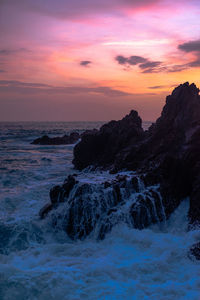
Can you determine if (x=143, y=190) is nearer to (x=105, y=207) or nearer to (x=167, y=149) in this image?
(x=105, y=207)

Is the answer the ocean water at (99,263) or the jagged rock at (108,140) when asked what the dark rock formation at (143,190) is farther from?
the jagged rock at (108,140)

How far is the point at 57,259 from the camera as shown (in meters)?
8.38

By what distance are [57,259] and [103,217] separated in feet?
9.18

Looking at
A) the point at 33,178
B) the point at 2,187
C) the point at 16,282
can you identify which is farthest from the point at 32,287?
the point at 33,178

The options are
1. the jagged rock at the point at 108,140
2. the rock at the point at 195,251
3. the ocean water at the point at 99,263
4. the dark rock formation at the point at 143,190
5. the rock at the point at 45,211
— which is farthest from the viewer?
the jagged rock at the point at 108,140

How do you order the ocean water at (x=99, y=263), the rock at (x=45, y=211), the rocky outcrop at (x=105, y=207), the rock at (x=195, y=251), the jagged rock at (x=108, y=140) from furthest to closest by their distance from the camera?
1. the jagged rock at (x=108, y=140)
2. the rock at (x=45, y=211)
3. the rocky outcrop at (x=105, y=207)
4. the rock at (x=195, y=251)
5. the ocean water at (x=99, y=263)

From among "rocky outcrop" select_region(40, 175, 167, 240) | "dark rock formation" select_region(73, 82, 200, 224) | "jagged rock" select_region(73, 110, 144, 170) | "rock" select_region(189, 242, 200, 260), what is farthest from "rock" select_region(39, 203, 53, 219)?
"jagged rock" select_region(73, 110, 144, 170)

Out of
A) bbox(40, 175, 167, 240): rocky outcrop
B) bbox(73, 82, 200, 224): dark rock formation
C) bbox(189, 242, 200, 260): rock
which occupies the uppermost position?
bbox(73, 82, 200, 224): dark rock formation

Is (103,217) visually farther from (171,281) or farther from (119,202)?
(171,281)

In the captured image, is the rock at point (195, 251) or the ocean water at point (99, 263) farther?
the rock at point (195, 251)

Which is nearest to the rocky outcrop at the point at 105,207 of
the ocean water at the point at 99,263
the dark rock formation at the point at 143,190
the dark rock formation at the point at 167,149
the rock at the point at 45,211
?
the dark rock formation at the point at 143,190

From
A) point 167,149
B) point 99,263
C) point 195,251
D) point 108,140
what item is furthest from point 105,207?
point 108,140

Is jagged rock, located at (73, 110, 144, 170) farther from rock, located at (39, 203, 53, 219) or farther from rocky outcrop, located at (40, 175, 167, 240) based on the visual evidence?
rocky outcrop, located at (40, 175, 167, 240)

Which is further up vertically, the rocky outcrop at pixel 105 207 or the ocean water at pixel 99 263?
the rocky outcrop at pixel 105 207
